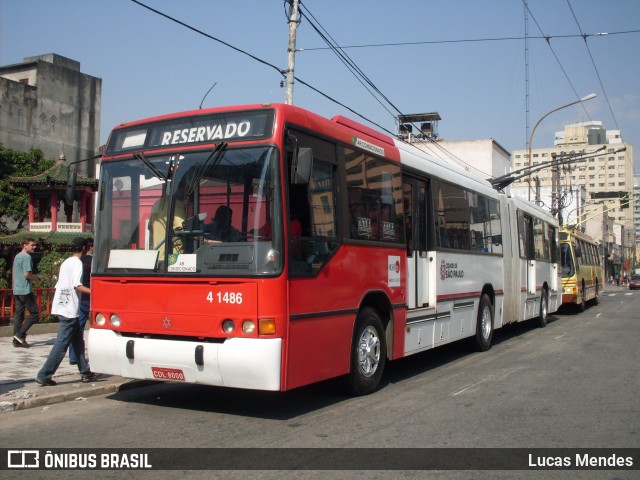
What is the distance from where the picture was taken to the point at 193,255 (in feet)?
21.6

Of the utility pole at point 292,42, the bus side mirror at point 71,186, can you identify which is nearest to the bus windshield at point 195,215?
the bus side mirror at point 71,186

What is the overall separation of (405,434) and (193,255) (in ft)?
8.93

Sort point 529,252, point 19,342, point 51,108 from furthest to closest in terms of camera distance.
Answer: point 51,108 < point 529,252 < point 19,342

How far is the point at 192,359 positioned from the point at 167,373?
39 centimetres

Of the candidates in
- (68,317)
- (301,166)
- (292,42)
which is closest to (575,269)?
(292,42)

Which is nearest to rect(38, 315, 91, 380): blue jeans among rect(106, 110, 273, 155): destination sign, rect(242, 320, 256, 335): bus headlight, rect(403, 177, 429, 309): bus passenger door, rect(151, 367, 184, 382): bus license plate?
rect(151, 367, 184, 382): bus license plate

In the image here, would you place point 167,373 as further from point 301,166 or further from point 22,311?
point 22,311

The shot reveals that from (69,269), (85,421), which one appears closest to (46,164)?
(69,269)

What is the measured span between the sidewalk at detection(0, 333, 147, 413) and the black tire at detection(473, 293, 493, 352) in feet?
20.9

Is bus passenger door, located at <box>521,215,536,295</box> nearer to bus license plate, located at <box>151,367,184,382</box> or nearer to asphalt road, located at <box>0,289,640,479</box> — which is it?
asphalt road, located at <box>0,289,640,479</box>

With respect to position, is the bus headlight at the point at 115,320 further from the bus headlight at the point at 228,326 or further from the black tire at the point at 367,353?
the black tire at the point at 367,353

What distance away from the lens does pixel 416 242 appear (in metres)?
9.51

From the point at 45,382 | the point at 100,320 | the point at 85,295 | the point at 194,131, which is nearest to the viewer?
the point at 194,131

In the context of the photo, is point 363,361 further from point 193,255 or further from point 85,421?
point 85,421
